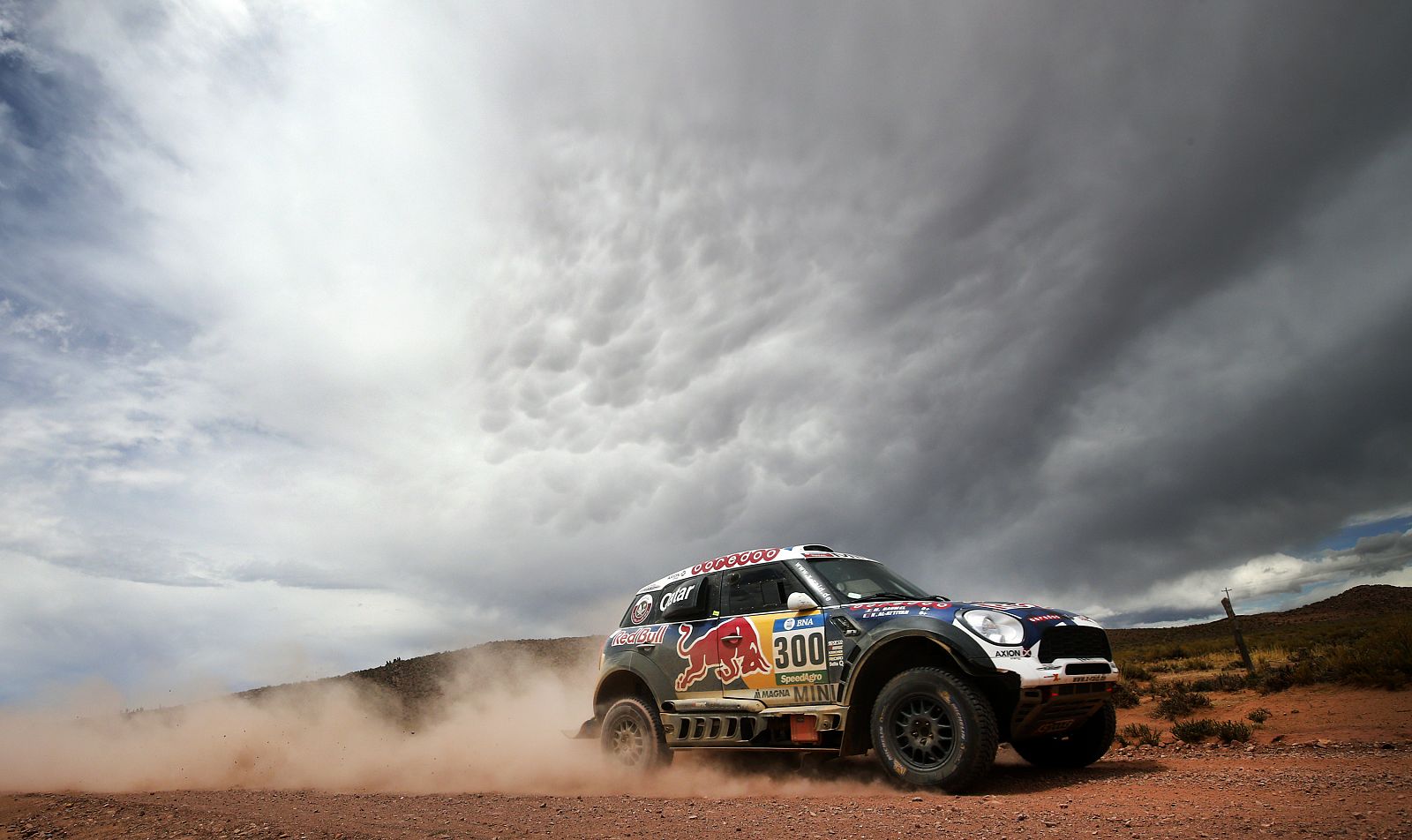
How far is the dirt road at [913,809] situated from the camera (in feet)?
14.8

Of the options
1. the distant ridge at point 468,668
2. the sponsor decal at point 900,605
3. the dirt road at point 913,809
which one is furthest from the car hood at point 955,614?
the distant ridge at point 468,668

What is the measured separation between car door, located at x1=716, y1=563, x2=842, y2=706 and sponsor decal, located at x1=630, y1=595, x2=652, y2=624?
4.82 feet

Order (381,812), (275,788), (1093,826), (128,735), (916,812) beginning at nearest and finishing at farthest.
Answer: (1093,826) < (916,812) < (381,812) < (275,788) < (128,735)

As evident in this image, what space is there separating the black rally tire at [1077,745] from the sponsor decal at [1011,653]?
56.0 inches

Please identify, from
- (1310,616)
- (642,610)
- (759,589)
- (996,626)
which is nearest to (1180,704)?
(996,626)

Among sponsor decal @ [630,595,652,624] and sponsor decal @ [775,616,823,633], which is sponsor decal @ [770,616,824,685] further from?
sponsor decal @ [630,595,652,624]

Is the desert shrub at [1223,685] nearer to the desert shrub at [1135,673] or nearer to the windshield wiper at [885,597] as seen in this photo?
the desert shrub at [1135,673]

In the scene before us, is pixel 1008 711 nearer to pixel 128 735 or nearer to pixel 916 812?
pixel 916 812

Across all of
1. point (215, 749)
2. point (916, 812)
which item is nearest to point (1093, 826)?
point (916, 812)

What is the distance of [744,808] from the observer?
6.14 metres

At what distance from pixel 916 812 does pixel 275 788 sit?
1070cm

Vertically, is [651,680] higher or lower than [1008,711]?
higher

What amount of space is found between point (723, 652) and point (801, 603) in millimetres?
1161

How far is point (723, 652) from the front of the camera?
25.9ft
